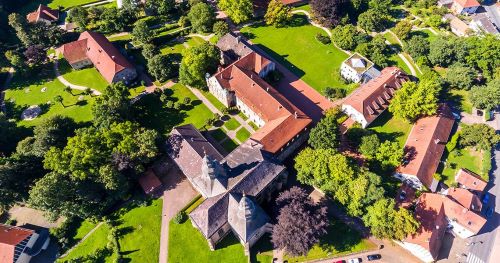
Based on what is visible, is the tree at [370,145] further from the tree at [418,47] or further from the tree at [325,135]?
the tree at [418,47]

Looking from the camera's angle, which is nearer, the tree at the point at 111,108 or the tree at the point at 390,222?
the tree at the point at 390,222

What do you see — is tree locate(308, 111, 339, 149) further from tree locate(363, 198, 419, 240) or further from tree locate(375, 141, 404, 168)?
tree locate(363, 198, 419, 240)

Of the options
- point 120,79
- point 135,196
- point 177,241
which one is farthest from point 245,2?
point 177,241

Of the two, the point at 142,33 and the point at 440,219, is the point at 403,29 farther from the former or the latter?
the point at 142,33

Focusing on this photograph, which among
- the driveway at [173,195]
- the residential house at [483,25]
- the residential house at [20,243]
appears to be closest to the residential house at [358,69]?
the residential house at [483,25]

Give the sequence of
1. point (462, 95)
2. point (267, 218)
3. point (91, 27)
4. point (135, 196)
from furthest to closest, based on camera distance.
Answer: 1. point (91, 27)
2. point (462, 95)
3. point (135, 196)
4. point (267, 218)

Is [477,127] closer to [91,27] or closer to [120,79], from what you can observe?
[120,79]
